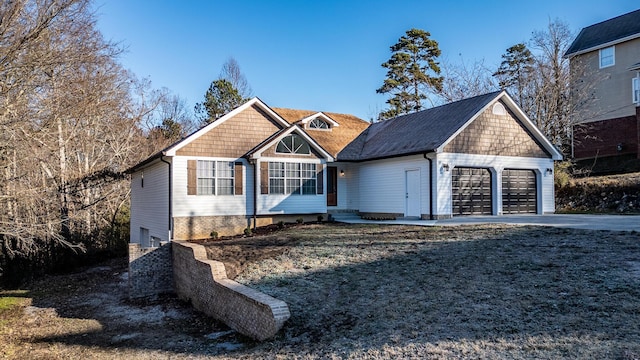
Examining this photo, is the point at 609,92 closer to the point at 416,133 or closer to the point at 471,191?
the point at 471,191

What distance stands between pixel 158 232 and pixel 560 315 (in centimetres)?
1527

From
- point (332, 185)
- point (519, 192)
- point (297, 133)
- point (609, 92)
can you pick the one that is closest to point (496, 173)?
point (519, 192)

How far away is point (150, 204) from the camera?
1883 centimetres

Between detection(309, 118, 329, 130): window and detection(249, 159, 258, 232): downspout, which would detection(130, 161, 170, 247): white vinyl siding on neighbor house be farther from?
detection(309, 118, 329, 130): window

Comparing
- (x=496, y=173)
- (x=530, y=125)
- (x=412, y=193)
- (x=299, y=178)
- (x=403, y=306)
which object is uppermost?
(x=530, y=125)

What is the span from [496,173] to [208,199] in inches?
435

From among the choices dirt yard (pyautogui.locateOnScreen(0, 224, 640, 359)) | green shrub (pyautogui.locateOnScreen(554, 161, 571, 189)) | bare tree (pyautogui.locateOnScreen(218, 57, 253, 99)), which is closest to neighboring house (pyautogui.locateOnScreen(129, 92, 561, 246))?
green shrub (pyautogui.locateOnScreen(554, 161, 571, 189))

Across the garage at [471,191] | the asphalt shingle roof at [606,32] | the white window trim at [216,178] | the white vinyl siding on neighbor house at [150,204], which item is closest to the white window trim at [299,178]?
the white window trim at [216,178]

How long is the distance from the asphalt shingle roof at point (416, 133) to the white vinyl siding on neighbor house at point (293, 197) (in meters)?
1.94

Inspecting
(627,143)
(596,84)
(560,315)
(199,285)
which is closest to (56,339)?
(199,285)

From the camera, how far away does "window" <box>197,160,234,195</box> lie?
644 inches

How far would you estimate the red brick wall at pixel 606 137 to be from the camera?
25.1 meters

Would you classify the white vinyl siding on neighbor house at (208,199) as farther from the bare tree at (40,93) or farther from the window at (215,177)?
the bare tree at (40,93)

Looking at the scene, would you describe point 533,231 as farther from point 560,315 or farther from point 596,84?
point 596,84
